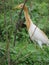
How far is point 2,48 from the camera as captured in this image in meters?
5.36

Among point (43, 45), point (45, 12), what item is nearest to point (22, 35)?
point (43, 45)

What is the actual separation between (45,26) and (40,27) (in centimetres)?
23

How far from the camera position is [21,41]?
7066 mm

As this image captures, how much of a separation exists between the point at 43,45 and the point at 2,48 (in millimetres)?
1755

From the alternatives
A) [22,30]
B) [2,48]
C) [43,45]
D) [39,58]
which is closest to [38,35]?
[43,45]

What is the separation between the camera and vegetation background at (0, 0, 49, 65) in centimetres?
402

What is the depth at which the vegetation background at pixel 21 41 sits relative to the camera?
4023mm

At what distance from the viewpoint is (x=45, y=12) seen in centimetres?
852

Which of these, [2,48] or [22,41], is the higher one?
[2,48]

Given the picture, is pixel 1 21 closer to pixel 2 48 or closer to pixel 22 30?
pixel 22 30

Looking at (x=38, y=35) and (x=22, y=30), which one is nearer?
(x=38, y=35)

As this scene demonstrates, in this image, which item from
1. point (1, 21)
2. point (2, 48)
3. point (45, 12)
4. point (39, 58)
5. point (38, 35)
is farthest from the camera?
point (45, 12)

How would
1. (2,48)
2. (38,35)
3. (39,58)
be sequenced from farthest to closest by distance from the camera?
(38,35) → (39,58) → (2,48)

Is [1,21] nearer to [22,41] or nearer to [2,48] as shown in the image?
[22,41]
